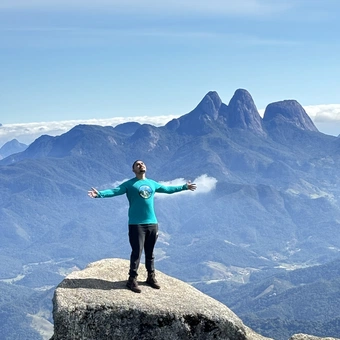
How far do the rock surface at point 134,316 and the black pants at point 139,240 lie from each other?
1.45m

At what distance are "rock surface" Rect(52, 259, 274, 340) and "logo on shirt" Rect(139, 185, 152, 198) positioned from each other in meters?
4.02

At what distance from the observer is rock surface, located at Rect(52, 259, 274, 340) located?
67.9 ft

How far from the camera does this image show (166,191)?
2577 cm

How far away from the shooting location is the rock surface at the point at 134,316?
20703mm

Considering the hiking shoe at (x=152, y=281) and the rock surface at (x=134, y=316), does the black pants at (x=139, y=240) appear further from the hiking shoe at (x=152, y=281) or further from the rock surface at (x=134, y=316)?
the rock surface at (x=134, y=316)

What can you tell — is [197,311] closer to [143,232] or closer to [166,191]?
[143,232]

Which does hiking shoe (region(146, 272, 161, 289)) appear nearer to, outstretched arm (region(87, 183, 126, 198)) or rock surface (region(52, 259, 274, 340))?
rock surface (region(52, 259, 274, 340))

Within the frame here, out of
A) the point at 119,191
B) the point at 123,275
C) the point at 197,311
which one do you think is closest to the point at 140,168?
the point at 119,191

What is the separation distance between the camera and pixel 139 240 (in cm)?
2409

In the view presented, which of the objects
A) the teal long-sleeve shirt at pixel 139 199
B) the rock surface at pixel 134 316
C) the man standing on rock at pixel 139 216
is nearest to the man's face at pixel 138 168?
the man standing on rock at pixel 139 216

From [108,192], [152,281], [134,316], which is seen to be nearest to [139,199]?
[108,192]

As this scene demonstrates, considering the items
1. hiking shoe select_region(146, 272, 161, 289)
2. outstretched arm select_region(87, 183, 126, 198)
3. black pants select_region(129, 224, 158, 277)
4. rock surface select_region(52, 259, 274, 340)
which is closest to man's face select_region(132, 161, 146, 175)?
outstretched arm select_region(87, 183, 126, 198)

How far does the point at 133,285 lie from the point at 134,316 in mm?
2487

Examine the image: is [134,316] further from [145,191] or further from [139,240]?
[145,191]
